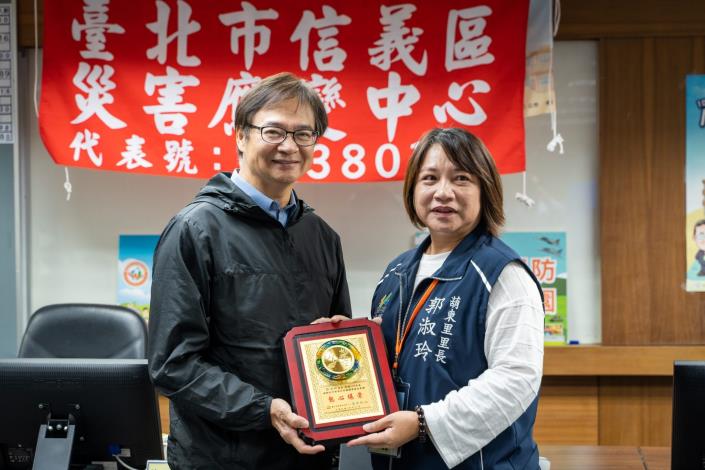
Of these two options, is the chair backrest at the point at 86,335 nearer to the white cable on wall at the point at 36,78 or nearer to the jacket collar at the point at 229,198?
the white cable on wall at the point at 36,78

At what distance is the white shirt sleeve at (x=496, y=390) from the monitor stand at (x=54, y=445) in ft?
2.79

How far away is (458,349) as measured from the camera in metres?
1.45

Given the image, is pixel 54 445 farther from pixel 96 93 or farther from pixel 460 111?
pixel 460 111

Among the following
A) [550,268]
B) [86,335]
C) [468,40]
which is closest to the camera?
[86,335]

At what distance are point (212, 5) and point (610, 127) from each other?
76.0 inches

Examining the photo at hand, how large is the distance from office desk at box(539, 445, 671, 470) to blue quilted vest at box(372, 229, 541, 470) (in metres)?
0.77

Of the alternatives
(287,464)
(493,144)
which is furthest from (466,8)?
(287,464)

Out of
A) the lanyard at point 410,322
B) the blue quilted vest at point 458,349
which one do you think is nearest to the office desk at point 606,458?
the blue quilted vest at point 458,349

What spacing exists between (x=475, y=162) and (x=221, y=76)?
1.84 metres

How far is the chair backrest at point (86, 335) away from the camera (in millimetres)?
2594

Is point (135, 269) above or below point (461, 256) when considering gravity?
below

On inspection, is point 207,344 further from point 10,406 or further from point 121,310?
point 121,310

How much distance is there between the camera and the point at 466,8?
9.89 feet

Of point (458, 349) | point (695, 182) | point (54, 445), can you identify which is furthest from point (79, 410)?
point (695, 182)
